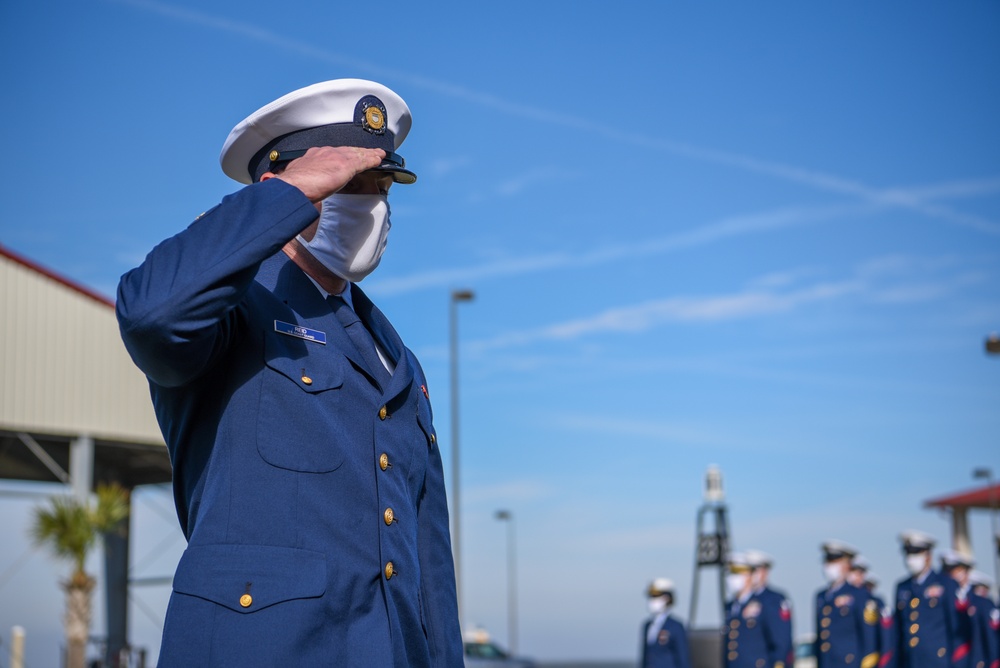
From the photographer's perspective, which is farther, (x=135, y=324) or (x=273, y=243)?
(x=273, y=243)

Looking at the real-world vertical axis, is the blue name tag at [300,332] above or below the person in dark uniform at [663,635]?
above

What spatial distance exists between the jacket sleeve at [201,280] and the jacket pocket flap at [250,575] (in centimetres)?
34

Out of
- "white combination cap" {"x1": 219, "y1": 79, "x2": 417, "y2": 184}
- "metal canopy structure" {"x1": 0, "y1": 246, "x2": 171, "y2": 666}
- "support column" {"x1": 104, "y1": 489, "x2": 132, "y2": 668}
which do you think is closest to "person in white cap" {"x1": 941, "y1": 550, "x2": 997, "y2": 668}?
"metal canopy structure" {"x1": 0, "y1": 246, "x2": 171, "y2": 666}

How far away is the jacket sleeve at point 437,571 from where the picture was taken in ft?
8.85

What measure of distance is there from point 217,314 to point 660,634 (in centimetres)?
1849

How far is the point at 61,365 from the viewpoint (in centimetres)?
2319

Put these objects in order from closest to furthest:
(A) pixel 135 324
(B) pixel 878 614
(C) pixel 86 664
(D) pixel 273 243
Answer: (A) pixel 135 324
(D) pixel 273 243
(B) pixel 878 614
(C) pixel 86 664

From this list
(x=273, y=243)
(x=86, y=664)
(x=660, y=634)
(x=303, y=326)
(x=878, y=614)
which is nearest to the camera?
(x=273, y=243)

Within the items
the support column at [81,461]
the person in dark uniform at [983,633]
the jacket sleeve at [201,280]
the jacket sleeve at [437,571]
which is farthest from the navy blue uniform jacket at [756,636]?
the jacket sleeve at [201,280]

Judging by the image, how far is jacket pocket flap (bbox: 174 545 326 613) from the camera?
2283 mm

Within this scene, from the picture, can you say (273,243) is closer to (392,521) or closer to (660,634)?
(392,521)

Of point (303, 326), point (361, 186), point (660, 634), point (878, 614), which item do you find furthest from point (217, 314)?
point (660, 634)

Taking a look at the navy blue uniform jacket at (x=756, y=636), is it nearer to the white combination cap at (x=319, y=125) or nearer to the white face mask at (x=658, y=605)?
the white face mask at (x=658, y=605)

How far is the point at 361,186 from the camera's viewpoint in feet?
8.86
